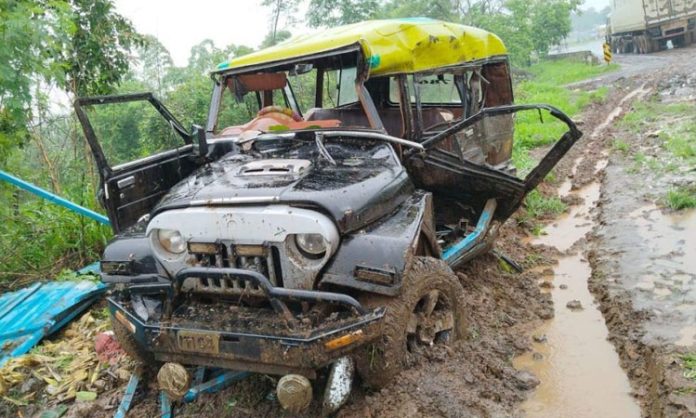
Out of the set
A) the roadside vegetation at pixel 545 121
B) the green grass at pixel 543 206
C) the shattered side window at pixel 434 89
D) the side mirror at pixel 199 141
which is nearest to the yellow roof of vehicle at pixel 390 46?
the shattered side window at pixel 434 89

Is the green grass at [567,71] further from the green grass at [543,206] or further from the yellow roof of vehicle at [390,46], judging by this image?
the yellow roof of vehicle at [390,46]

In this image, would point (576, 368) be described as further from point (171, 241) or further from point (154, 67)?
point (154, 67)

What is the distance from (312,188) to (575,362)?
2271 mm

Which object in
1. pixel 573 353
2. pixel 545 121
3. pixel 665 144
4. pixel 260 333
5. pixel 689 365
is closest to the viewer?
pixel 260 333

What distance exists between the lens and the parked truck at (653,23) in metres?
24.9

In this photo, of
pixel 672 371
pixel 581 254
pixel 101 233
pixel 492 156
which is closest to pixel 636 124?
pixel 581 254

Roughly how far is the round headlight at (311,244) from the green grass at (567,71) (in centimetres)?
1971

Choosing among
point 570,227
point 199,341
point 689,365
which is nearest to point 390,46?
point 199,341

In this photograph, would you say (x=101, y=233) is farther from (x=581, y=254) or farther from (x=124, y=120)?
(x=124, y=120)

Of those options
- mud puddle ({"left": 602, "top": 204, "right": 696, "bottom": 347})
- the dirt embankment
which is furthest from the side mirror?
mud puddle ({"left": 602, "top": 204, "right": 696, "bottom": 347})

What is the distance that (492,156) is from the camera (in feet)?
17.7

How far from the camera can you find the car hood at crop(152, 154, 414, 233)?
3051 mm

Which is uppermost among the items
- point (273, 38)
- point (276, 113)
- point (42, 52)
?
point (273, 38)

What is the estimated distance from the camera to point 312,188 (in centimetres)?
317
